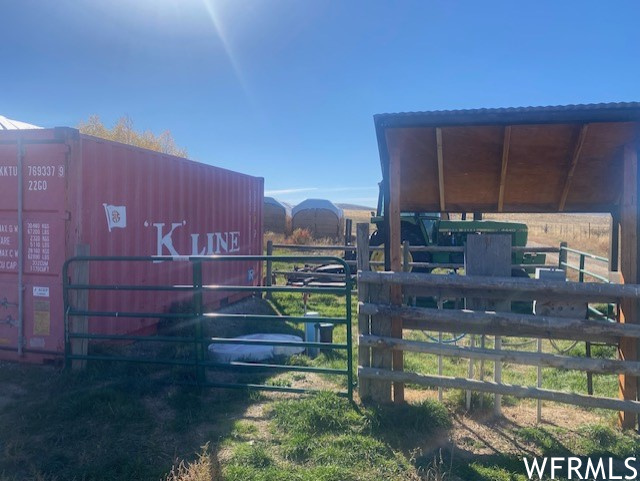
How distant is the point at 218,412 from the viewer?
4.55 meters

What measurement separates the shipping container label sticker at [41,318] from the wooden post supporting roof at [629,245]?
19.9 ft

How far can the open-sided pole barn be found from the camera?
4.14 metres

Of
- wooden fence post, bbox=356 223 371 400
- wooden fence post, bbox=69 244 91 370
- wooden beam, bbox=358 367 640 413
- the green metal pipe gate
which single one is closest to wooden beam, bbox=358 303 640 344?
wooden fence post, bbox=356 223 371 400

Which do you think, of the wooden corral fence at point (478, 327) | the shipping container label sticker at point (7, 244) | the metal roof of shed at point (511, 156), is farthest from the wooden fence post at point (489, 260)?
the shipping container label sticker at point (7, 244)

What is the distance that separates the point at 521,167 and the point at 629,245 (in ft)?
3.92

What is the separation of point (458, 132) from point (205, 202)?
18.9 feet

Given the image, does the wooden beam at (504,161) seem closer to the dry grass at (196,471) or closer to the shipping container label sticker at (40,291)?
the dry grass at (196,471)

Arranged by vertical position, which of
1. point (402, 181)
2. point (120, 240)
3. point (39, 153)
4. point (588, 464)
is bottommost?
point (588, 464)

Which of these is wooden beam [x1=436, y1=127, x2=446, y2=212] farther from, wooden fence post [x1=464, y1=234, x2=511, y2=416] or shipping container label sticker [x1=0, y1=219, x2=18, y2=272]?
shipping container label sticker [x1=0, y1=219, x2=18, y2=272]

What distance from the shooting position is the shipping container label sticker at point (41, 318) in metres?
5.87

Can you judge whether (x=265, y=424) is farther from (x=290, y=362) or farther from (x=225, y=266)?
(x=225, y=266)

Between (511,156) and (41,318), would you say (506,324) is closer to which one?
(511,156)

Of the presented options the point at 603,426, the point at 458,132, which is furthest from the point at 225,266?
the point at 603,426

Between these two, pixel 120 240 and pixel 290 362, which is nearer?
pixel 290 362
